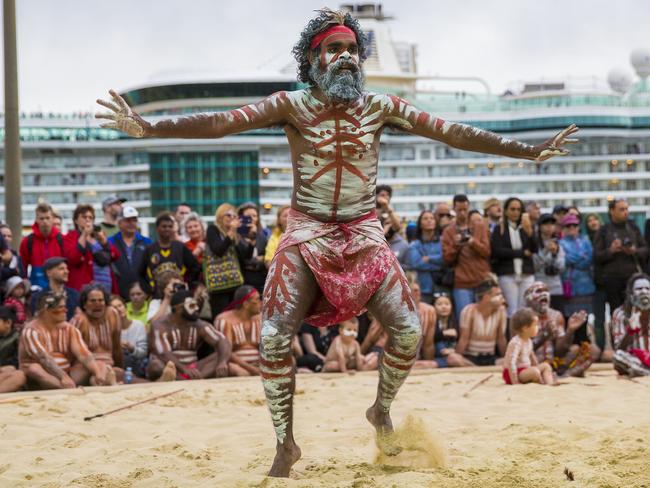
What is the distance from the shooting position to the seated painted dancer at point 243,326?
9.49 metres

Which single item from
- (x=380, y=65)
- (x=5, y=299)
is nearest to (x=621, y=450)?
(x=5, y=299)

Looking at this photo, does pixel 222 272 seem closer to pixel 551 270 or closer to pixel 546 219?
pixel 551 270

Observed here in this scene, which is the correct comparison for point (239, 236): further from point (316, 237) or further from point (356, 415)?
point (316, 237)

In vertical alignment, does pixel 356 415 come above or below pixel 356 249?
below

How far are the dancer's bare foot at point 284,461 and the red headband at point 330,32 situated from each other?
2003 mm

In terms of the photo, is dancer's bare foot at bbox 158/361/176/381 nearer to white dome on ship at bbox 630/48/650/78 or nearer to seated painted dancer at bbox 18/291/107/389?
seated painted dancer at bbox 18/291/107/389

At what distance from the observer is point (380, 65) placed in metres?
66.3

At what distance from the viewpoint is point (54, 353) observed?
8703mm

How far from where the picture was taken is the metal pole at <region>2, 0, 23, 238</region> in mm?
11195

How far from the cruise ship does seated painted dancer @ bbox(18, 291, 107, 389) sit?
48.3 meters

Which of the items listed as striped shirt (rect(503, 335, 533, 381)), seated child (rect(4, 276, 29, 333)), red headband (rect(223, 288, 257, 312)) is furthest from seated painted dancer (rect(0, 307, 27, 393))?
striped shirt (rect(503, 335, 533, 381))

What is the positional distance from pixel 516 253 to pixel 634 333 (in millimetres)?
1987

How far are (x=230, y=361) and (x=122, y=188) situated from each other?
168ft

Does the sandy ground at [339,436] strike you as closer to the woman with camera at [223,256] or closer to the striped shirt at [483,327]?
the striped shirt at [483,327]
